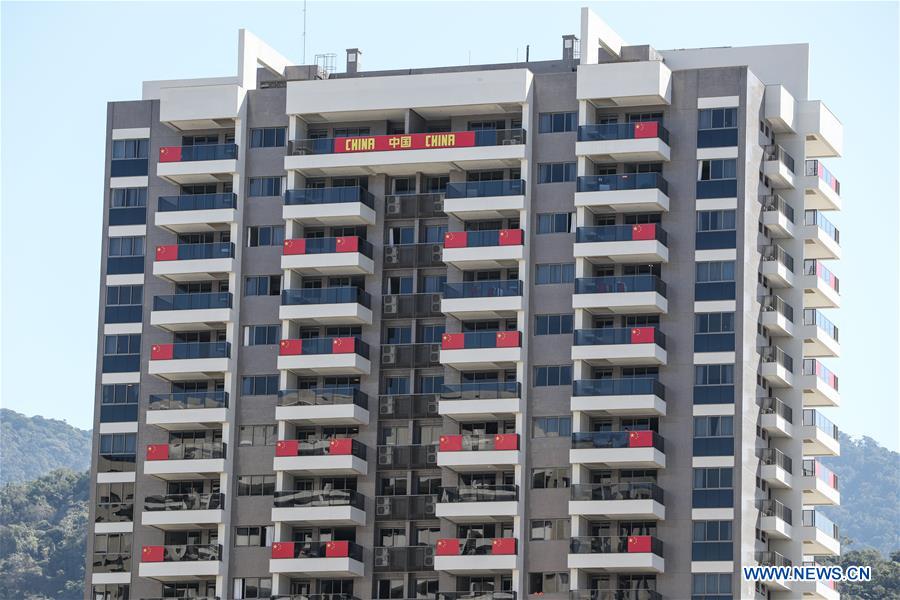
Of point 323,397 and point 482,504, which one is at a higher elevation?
point 323,397

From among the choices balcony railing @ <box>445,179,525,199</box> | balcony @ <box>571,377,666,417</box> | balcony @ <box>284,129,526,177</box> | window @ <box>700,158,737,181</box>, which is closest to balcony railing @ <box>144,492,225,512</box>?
balcony @ <box>284,129,526,177</box>

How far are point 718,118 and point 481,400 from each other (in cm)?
2411

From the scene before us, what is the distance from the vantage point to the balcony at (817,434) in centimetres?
15112

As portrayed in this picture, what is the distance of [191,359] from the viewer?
15025 cm

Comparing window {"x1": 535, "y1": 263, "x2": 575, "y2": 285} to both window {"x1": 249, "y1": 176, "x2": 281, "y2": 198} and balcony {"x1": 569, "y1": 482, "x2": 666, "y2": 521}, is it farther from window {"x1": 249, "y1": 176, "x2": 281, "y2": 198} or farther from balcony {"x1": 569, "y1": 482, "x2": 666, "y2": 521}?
window {"x1": 249, "y1": 176, "x2": 281, "y2": 198}

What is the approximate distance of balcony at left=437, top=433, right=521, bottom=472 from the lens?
143 m

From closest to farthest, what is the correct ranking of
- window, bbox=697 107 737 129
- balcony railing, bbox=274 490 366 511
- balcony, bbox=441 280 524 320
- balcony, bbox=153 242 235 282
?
balcony, bbox=441 280 524 320 → balcony railing, bbox=274 490 366 511 → window, bbox=697 107 737 129 → balcony, bbox=153 242 235 282

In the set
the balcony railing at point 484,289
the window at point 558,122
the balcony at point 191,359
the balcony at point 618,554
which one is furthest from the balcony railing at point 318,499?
the window at point 558,122

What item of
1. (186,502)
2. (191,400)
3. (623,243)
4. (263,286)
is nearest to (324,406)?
(191,400)

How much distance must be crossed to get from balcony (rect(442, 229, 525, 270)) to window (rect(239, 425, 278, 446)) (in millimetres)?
16406

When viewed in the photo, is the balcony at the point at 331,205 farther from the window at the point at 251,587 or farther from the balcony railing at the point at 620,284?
the window at the point at 251,587

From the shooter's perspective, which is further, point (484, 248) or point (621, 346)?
point (484, 248)

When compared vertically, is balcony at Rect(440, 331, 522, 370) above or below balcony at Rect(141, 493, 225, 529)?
above

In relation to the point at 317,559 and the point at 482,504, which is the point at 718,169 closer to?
the point at 482,504
